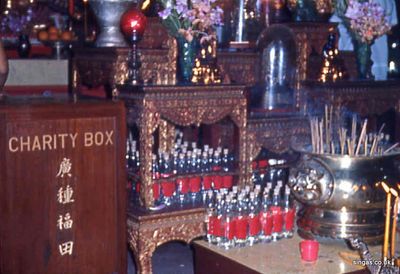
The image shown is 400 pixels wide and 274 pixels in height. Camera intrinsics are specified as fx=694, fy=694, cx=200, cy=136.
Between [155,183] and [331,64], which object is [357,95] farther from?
[155,183]

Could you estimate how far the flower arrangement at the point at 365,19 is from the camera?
3.78 meters

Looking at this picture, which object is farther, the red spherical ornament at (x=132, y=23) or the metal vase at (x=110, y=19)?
the metal vase at (x=110, y=19)

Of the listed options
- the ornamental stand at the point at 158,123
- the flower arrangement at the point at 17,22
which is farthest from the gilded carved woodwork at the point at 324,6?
the flower arrangement at the point at 17,22

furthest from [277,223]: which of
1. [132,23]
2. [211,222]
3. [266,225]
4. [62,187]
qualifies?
[132,23]

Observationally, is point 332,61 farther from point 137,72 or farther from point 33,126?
point 33,126

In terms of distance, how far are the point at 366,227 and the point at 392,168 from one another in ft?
0.91

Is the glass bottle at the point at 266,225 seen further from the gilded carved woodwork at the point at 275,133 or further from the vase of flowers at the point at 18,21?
the vase of flowers at the point at 18,21

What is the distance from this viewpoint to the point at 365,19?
3.80 meters

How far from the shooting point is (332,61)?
12.6 ft

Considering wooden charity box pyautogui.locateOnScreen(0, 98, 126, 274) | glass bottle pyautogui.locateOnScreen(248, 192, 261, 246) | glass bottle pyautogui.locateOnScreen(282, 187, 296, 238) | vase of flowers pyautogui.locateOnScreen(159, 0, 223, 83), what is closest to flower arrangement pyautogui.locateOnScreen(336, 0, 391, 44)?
vase of flowers pyautogui.locateOnScreen(159, 0, 223, 83)

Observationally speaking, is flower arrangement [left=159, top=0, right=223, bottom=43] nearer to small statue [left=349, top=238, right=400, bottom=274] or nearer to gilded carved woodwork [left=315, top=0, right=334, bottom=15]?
gilded carved woodwork [left=315, top=0, right=334, bottom=15]

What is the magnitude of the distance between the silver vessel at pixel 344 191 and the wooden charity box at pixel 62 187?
0.78 metres

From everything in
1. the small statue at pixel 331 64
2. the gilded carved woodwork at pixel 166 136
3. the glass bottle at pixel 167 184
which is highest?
the small statue at pixel 331 64

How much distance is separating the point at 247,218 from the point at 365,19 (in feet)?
4.79
